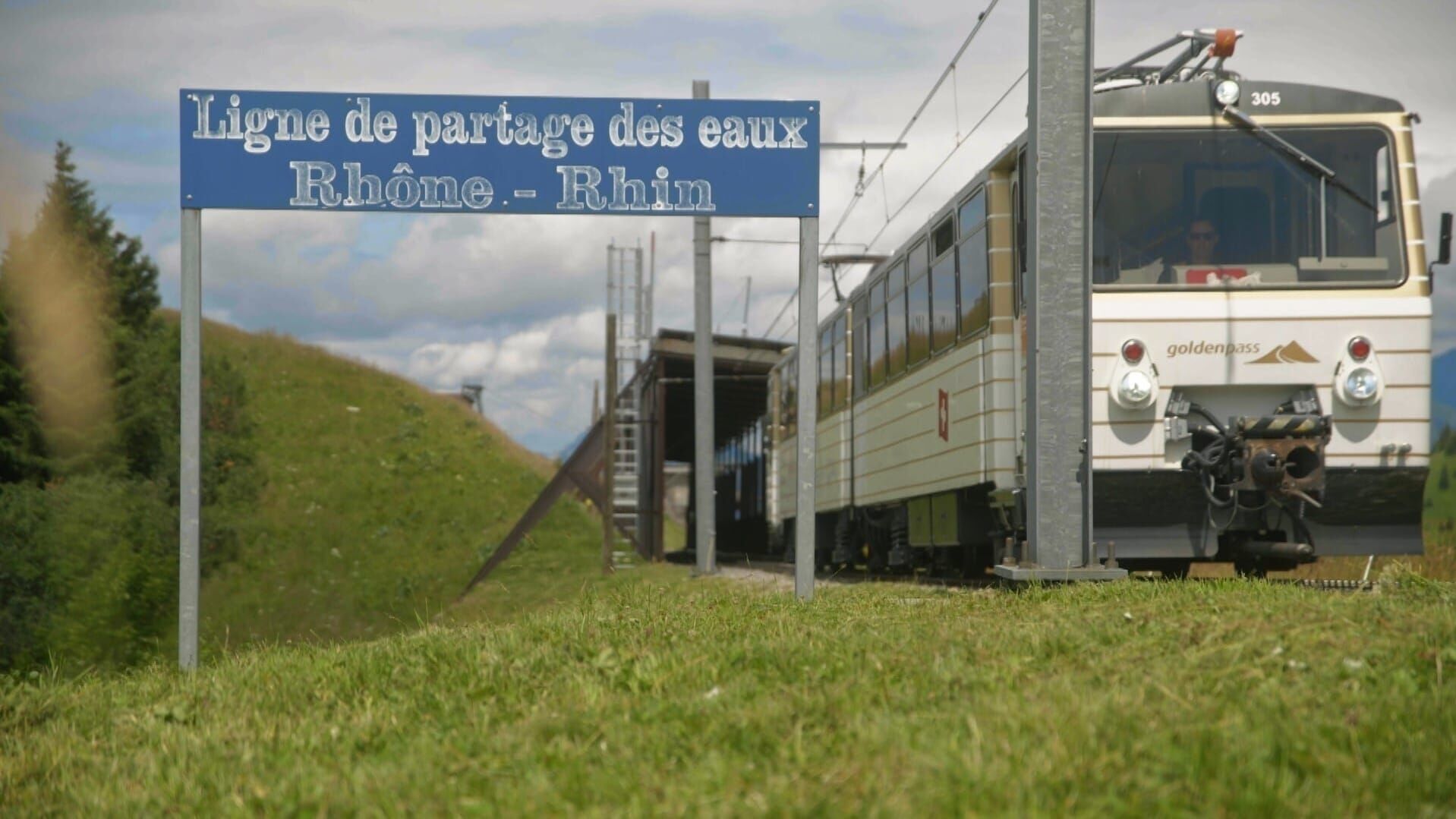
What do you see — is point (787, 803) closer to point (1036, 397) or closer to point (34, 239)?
point (1036, 397)

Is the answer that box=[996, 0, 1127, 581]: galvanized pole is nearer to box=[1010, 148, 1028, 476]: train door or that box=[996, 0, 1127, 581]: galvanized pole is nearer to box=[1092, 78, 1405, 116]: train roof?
box=[1092, 78, 1405, 116]: train roof

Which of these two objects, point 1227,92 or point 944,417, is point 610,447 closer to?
point 944,417

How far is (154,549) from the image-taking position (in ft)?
96.2

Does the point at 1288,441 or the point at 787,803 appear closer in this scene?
the point at 787,803

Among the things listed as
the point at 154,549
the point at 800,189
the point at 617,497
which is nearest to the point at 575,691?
the point at 800,189

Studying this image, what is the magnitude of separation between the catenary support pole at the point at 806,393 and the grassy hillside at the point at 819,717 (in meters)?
2.70

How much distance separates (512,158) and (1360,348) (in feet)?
20.2

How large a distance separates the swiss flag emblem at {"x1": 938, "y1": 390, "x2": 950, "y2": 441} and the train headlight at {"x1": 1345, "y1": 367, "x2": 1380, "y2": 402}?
164 inches

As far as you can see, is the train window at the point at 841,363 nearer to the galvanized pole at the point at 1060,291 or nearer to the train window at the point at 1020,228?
the train window at the point at 1020,228

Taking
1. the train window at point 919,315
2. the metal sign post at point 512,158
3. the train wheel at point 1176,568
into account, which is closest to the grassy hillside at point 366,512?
the train window at point 919,315

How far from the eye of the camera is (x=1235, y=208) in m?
11.8

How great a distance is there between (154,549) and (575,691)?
25.1 m

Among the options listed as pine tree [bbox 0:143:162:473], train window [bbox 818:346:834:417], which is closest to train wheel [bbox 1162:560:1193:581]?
train window [bbox 818:346:834:417]

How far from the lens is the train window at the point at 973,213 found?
1348cm
